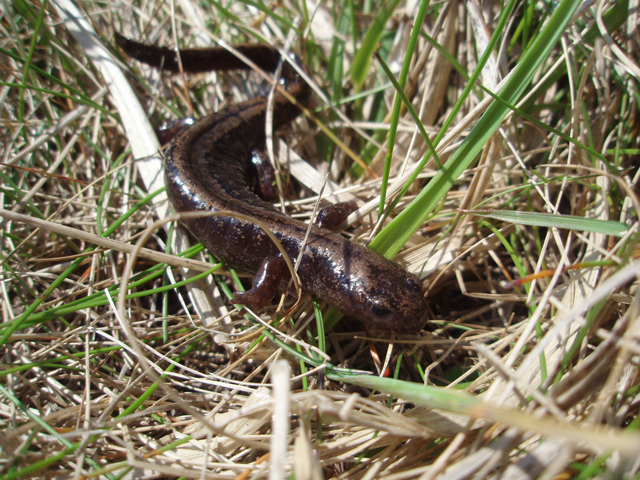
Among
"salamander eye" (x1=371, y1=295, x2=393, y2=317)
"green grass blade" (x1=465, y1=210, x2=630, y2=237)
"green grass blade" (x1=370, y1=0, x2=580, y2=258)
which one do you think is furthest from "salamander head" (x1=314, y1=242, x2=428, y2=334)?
"green grass blade" (x1=465, y1=210, x2=630, y2=237)

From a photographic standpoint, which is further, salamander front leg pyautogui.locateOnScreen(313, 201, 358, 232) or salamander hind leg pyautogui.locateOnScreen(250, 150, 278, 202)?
salamander hind leg pyautogui.locateOnScreen(250, 150, 278, 202)

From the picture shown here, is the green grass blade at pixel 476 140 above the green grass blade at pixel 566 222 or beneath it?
above

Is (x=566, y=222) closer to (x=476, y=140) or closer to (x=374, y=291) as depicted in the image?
(x=476, y=140)

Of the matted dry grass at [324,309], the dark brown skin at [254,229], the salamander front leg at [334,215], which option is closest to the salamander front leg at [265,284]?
the dark brown skin at [254,229]

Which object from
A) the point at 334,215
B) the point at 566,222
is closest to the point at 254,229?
the point at 334,215

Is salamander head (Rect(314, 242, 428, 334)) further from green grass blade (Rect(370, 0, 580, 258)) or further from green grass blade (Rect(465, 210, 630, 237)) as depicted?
green grass blade (Rect(465, 210, 630, 237))

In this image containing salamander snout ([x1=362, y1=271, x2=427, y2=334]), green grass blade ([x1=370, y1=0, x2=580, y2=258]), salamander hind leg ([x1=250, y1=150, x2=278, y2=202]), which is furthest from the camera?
salamander hind leg ([x1=250, y1=150, x2=278, y2=202])

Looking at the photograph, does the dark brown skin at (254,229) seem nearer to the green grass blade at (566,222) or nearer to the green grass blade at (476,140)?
the green grass blade at (476,140)
